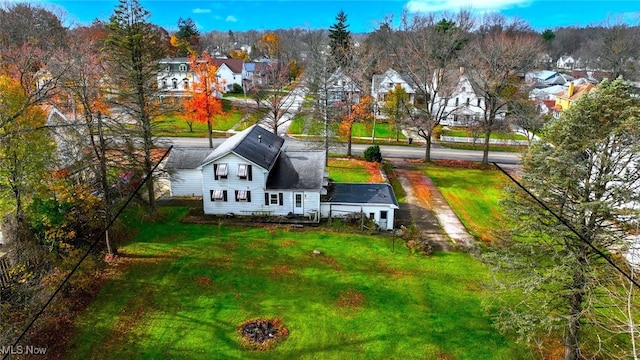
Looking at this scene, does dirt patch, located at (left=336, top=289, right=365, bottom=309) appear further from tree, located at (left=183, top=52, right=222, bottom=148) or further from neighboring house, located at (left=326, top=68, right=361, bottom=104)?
tree, located at (left=183, top=52, right=222, bottom=148)

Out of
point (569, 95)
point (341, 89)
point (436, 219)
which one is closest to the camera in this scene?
point (436, 219)

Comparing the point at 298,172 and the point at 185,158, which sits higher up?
the point at 185,158

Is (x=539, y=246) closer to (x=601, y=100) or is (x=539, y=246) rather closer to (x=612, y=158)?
(x=612, y=158)

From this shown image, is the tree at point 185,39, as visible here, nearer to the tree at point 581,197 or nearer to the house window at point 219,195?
the house window at point 219,195

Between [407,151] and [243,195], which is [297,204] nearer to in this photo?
[243,195]

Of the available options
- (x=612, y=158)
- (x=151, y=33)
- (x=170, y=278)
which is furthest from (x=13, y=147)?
(x=612, y=158)

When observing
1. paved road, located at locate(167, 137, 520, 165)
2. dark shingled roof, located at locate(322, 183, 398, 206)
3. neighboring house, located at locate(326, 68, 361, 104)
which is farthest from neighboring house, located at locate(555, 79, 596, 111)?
dark shingled roof, located at locate(322, 183, 398, 206)

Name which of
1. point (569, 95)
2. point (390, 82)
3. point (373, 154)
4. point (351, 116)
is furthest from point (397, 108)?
point (569, 95)
